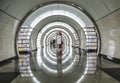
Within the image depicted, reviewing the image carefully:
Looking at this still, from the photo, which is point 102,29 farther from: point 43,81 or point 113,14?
point 43,81

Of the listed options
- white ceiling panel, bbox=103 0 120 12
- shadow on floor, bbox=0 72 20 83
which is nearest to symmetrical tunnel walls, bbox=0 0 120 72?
white ceiling panel, bbox=103 0 120 12

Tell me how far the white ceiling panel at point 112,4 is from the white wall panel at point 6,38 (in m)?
6.10

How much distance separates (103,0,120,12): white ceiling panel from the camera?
44.6 feet

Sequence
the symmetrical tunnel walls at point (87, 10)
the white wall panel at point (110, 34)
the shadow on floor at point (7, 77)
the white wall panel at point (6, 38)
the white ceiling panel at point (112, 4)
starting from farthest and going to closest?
1. the white wall panel at point (110, 34)
2. the white wall panel at point (6, 38)
3. the symmetrical tunnel walls at point (87, 10)
4. the white ceiling panel at point (112, 4)
5. the shadow on floor at point (7, 77)

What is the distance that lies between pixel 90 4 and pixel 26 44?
14400mm

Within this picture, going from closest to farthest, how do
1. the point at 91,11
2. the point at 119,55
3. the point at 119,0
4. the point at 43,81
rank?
the point at 43,81, the point at 119,0, the point at 119,55, the point at 91,11

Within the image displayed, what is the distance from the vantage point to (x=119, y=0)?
13.1 metres

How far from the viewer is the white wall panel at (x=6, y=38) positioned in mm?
15098

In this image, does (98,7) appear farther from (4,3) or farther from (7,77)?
(7,77)

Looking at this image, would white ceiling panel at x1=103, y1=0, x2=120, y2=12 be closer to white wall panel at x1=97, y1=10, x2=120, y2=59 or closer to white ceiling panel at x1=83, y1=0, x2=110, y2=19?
white wall panel at x1=97, y1=10, x2=120, y2=59

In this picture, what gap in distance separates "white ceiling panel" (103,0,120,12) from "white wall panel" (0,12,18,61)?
6.10 metres

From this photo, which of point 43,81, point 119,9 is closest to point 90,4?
point 119,9

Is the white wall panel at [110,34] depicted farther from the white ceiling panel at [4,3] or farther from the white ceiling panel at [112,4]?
the white ceiling panel at [4,3]

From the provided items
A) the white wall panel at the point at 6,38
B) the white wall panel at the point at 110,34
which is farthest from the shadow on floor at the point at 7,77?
the white wall panel at the point at 110,34
